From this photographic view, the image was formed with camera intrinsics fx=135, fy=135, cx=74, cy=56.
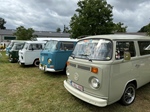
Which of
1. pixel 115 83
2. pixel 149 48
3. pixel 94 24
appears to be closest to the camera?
pixel 115 83

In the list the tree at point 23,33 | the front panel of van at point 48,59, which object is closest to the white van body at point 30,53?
the front panel of van at point 48,59

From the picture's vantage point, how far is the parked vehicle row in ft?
10.5

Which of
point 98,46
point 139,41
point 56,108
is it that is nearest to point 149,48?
point 139,41

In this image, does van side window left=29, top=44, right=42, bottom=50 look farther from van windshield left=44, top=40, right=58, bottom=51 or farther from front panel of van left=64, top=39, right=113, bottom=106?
front panel of van left=64, top=39, right=113, bottom=106

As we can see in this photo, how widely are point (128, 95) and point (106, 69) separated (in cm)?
148

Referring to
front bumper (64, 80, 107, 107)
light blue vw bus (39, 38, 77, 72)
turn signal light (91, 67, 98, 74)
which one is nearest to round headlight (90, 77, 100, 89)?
turn signal light (91, 67, 98, 74)

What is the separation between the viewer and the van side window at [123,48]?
3467 millimetres

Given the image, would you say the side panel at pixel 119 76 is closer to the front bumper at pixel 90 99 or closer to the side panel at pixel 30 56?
the front bumper at pixel 90 99

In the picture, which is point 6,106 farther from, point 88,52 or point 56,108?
point 88,52

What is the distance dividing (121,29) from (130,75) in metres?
34.7

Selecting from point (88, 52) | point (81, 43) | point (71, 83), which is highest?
point (81, 43)

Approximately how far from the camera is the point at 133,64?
384 cm

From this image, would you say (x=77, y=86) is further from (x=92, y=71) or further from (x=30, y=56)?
(x=30, y=56)

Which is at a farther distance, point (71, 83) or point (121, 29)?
point (121, 29)
